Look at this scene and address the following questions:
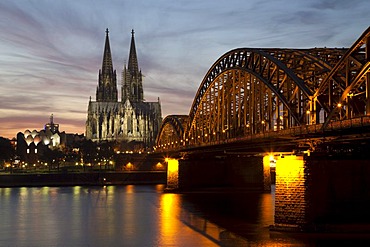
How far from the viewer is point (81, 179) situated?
151m

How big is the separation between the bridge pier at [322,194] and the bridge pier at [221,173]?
52761 mm

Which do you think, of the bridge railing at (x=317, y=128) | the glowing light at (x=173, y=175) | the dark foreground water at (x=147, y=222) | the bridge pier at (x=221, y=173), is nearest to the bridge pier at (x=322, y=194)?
the dark foreground water at (x=147, y=222)

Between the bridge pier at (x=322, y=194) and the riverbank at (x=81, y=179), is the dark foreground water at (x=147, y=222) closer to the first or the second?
the bridge pier at (x=322, y=194)

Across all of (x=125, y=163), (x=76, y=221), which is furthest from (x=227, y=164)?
(x=125, y=163)

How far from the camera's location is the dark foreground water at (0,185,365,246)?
5006 cm

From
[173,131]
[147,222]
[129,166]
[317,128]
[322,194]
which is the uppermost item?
[173,131]

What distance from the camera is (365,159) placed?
48812 mm

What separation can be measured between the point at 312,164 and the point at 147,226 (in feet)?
72.0

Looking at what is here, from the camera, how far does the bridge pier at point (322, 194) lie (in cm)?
4569

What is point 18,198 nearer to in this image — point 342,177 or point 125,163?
point 342,177

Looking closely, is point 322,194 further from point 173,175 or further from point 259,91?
point 173,175

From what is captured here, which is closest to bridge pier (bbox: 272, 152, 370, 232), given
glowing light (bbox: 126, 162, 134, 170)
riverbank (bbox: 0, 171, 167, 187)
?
riverbank (bbox: 0, 171, 167, 187)

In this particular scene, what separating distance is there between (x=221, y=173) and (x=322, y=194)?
6252 cm

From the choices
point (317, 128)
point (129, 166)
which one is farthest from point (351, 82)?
point (129, 166)
